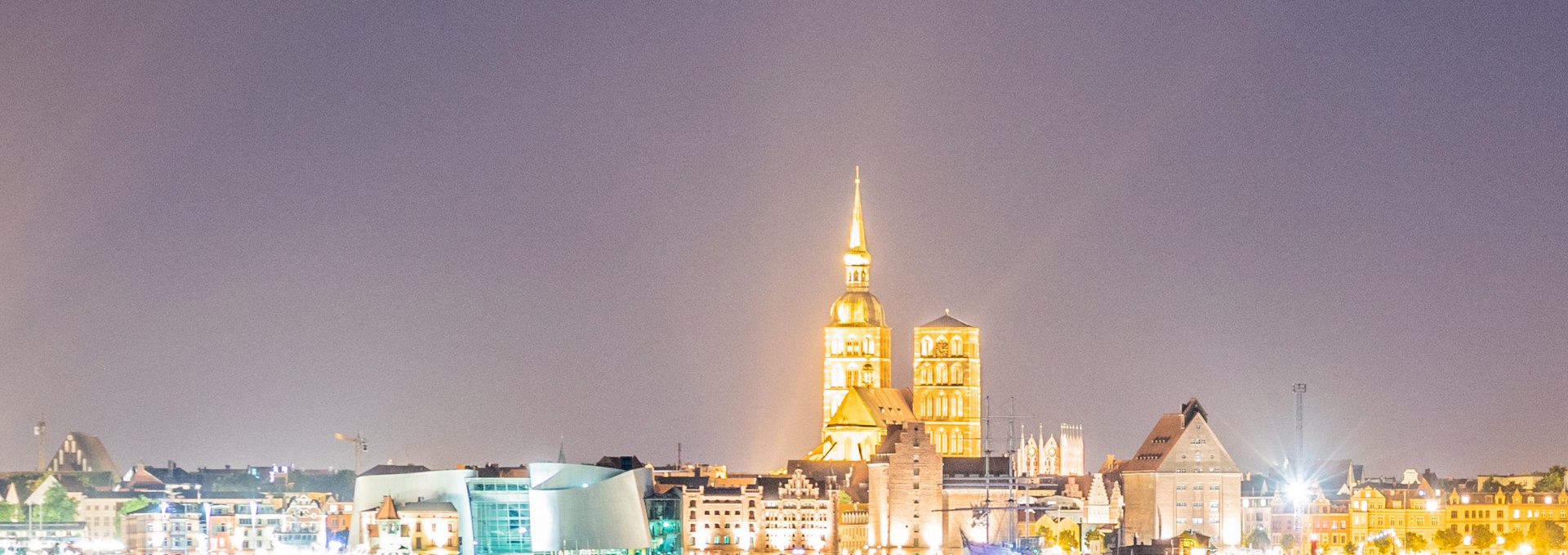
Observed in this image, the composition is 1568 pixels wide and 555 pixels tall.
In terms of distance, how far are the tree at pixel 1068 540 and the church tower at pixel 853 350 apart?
89.1ft

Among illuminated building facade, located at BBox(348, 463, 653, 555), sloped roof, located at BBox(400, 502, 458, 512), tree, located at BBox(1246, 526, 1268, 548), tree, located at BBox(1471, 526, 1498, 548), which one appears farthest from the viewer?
tree, located at BBox(1246, 526, 1268, 548)

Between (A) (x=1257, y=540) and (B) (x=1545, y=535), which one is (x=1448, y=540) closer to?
(B) (x=1545, y=535)

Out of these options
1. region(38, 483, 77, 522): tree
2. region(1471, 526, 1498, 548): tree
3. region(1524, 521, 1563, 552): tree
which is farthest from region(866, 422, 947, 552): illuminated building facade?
region(38, 483, 77, 522): tree

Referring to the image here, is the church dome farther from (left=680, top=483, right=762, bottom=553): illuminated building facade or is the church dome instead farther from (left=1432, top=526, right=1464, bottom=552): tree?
(left=1432, top=526, right=1464, bottom=552): tree

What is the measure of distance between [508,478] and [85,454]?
57100mm

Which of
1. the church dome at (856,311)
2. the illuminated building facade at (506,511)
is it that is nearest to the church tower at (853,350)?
the church dome at (856,311)

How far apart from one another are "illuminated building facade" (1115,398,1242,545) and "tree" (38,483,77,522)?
194 feet

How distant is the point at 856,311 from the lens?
160 metres

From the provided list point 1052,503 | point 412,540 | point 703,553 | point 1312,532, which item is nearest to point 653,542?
point 703,553

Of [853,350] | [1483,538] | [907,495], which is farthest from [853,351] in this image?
[1483,538]

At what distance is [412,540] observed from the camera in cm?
12825

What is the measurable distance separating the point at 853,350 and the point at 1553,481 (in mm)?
39448

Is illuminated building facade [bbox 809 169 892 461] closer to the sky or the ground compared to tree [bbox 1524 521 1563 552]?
closer to the sky

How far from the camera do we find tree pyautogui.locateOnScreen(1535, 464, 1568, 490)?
14362cm
